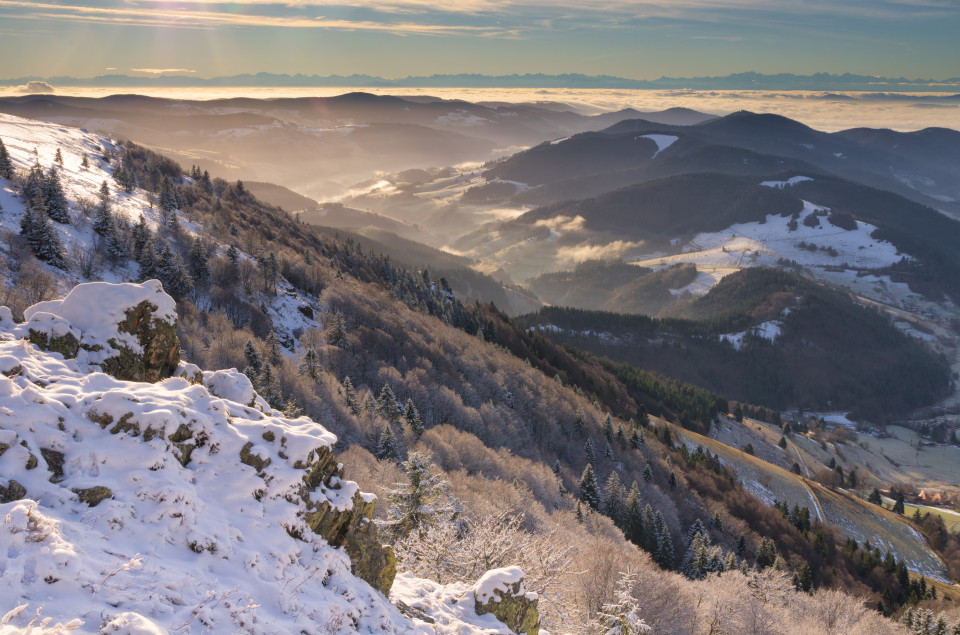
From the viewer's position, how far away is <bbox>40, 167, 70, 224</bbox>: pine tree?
246 feet

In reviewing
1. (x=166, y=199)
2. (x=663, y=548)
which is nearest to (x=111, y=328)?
(x=663, y=548)

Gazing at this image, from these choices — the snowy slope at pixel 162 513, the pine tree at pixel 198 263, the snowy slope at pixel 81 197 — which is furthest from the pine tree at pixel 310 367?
the snowy slope at pixel 162 513

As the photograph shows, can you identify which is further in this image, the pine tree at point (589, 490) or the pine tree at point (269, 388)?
the pine tree at point (589, 490)

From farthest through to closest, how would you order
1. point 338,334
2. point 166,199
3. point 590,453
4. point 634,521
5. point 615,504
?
point 166,199, point 590,453, point 338,334, point 615,504, point 634,521

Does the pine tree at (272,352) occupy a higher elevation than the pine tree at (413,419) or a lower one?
higher

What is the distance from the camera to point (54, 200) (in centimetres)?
7575

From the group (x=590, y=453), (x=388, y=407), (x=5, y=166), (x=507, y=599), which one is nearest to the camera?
(x=507, y=599)

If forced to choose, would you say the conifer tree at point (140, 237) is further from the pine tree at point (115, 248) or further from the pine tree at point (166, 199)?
the pine tree at point (166, 199)

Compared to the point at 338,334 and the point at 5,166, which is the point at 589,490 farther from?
the point at 5,166

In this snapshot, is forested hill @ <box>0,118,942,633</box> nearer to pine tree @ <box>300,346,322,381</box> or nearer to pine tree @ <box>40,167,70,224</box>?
pine tree @ <box>40,167,70,224</box>

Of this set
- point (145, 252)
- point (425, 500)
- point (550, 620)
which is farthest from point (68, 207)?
point (550, 620)

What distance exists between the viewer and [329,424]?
6275 cm

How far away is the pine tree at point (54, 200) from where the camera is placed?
7488cm

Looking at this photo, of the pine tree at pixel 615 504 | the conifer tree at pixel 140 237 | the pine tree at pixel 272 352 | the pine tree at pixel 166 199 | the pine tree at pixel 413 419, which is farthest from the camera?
the pine tree at pixel 166 199
